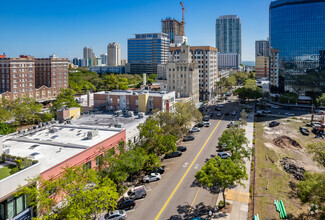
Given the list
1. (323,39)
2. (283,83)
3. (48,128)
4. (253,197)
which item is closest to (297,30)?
(323,39)

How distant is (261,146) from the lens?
58094 millimetres

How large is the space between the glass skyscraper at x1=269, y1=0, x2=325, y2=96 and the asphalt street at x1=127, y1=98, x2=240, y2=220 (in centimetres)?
7932

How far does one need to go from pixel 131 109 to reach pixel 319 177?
146ft

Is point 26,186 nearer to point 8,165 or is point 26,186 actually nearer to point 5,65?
point 8,165

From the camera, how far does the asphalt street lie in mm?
31219

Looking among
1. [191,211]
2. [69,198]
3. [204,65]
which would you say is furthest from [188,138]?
[204,65]

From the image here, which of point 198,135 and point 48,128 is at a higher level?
point 48,128

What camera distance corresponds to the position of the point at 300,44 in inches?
4377

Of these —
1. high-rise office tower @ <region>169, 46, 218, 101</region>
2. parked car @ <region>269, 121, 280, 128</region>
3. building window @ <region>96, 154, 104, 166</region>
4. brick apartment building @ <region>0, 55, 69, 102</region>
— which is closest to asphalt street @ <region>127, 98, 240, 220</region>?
building window @ <region>96, 154, 104, 166</region>

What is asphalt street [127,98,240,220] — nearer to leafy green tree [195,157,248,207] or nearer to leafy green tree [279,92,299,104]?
leafy green tree [195,157,248,207]

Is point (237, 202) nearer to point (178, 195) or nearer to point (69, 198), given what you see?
point (178, 195)

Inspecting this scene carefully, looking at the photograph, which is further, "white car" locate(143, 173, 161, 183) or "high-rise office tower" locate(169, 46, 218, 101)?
"high-rise office tower" locate(169, 46, 218, 101)

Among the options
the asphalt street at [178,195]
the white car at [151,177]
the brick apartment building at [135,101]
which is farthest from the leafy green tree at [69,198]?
the brick apartment building at [135,101]

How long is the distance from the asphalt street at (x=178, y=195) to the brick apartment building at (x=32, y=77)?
244 ft
